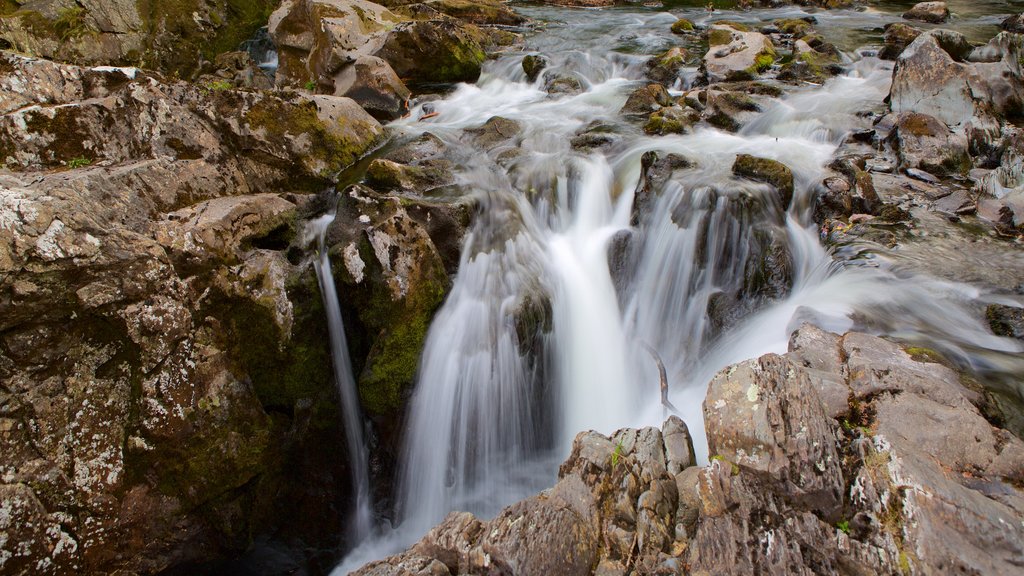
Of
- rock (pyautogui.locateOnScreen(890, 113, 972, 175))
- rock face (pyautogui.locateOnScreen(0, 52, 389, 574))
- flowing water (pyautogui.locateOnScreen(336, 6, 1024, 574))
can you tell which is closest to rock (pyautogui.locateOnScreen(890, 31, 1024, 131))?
rock (pyautogui.locateOnScreen(890, 113, 972, 175))

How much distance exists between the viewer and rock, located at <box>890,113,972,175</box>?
26.4 feet

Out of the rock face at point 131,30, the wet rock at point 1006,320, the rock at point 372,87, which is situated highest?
the rock face at point 131,30

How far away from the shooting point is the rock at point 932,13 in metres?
16.9

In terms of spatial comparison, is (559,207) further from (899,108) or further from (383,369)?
(899,108)

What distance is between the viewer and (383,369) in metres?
5.16

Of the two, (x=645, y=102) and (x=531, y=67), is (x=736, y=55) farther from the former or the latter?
(x=531, y=67)

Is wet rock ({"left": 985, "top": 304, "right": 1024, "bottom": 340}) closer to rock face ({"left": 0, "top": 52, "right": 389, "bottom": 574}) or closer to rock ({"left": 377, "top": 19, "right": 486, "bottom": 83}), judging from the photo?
rock face ({"left": 0, "top": 52, "right": 389, "bottom": 574})

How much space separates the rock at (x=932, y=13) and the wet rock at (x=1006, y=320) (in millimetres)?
17618

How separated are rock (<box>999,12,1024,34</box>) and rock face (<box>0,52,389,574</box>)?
806 inches

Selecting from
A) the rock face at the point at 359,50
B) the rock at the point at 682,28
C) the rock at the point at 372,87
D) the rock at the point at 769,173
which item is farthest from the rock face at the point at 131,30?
the rock at the point at 769,173

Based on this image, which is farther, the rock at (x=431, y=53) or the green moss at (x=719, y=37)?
the green moss at (x=719, y=37)

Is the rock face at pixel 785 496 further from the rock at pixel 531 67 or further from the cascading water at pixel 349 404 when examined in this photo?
the rock at pixel 531 67

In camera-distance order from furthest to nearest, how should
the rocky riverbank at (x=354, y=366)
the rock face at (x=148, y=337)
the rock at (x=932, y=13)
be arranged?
the rock at (x=932, y=13) < the rock face at (x=148, y=337) < the rocky riverbank at (x=354, y=366)

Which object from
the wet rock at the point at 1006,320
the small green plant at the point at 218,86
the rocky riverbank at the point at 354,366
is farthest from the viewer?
the small green plant at the point at 218,86
